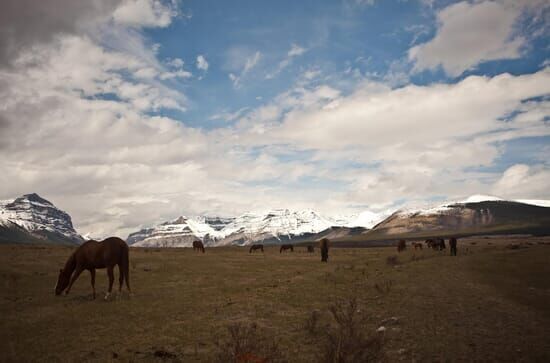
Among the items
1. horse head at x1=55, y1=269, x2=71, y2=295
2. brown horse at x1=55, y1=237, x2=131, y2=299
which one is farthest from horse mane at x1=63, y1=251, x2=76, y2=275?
horse head at x1=55, y1=269, x2=71, y2=295

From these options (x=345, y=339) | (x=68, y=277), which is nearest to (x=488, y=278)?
(x=345, y=339)

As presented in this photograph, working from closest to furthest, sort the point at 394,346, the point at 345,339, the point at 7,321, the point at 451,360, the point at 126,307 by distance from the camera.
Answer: the point at 345,339, the point at 451,360, the point at 394,346, the point at 7,321, the point at 126,307

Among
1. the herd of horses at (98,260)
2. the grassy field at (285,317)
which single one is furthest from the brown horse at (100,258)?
the grassy field at (285,317)

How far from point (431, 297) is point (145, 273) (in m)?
22.4

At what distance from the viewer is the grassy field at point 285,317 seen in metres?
10.6

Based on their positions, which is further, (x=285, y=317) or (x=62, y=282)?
(x=62, y=282)

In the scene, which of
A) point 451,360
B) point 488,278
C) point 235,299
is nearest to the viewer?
point 451,360

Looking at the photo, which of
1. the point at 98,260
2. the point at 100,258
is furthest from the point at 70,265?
the point at 100,258

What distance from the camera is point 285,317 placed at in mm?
15047

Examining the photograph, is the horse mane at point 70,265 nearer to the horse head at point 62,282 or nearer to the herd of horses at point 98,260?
the herd of horses at point 98,260

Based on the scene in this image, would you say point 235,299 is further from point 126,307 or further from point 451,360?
point 451,360

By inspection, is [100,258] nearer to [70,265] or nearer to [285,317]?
[70,265]

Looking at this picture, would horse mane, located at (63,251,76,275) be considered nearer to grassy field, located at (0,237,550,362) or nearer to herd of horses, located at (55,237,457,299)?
herd of horses, located at (55,237,457,299)

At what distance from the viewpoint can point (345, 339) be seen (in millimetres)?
8516
